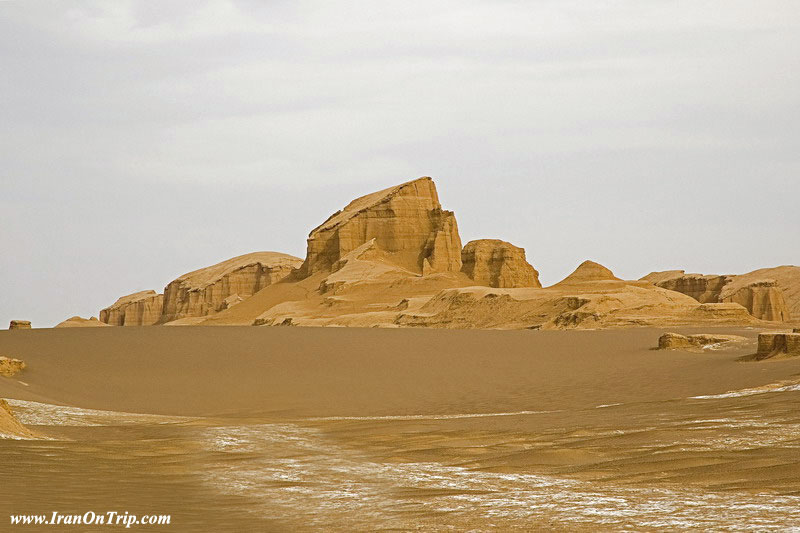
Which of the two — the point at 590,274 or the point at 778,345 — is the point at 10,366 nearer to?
the point at 778,345

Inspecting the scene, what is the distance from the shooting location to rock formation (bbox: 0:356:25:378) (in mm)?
18625

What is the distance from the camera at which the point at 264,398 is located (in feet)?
58.3

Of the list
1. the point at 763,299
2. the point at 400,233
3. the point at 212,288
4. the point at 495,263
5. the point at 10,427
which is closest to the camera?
the point at 10,427

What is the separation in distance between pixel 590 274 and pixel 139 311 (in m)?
66.0

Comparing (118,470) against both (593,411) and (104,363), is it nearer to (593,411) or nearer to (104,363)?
(593,411)

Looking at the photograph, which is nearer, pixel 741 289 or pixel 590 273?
pixel 590 273

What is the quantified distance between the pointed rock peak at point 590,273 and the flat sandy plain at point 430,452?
120 feet

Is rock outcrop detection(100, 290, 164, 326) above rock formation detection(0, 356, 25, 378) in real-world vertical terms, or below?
above

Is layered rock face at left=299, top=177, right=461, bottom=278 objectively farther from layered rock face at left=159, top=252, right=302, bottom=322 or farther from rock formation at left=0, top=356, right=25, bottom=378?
rock formation at left=0, top=356, right=25, bottom=378

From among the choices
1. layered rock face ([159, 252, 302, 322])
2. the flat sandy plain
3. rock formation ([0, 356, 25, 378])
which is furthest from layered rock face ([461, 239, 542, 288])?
rock formation ([0, 356, 25, 378])

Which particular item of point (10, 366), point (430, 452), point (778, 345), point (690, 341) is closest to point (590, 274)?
point (690, 341)

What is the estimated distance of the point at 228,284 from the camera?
94000 millimetres

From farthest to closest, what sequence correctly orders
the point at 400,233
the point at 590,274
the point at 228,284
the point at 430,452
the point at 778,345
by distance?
the point at 228,284 < the point at 400,233 < the point at 590,274 < the point at 778,345 < the point at 430,452

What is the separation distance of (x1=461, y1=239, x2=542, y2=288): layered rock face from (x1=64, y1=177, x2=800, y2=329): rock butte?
10 cm
